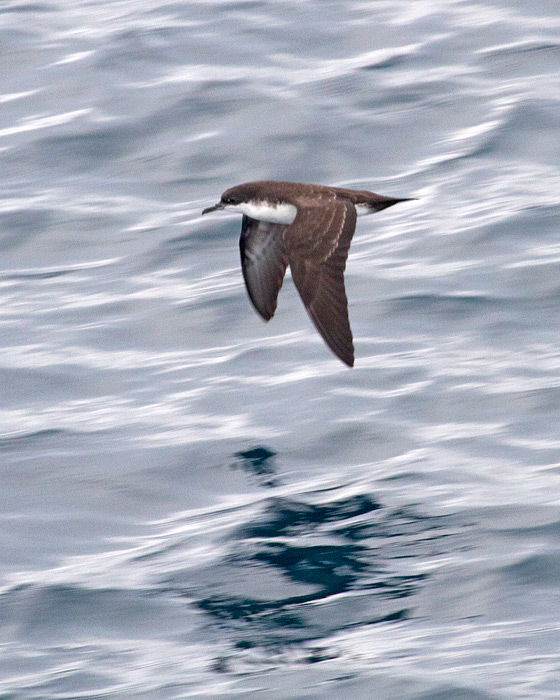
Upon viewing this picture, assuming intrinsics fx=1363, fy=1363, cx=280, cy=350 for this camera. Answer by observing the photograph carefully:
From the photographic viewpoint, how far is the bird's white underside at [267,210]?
7.62 m

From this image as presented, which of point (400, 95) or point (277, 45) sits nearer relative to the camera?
point (400, 95)

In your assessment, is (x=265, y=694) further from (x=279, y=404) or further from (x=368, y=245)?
(x=368, y=245)

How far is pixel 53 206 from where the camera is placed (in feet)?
32.4

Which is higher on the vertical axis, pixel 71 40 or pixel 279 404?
pixel 71 40

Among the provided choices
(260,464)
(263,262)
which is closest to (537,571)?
(260,464)

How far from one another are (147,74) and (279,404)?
539 cm

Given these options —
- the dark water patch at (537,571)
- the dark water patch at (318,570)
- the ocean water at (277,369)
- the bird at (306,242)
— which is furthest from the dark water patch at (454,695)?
the bird at (306,242)

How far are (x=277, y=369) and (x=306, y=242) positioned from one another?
3.32 ft

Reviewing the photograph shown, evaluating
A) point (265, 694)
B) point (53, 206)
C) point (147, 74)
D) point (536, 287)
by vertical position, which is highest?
point (147, 74)

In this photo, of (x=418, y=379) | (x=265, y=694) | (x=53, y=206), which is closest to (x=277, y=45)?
(x=53, y=206)

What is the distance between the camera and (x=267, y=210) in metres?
7.68

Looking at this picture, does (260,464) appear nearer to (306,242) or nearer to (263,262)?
(306,242)

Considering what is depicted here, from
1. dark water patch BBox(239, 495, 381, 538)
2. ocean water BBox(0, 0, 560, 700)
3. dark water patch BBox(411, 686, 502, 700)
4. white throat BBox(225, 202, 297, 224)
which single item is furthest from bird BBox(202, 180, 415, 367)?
dark water patch BBox(411, 686, 502, 700)

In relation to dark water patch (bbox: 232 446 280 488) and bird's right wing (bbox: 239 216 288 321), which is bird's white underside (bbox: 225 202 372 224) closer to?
bird's right wing (bbox: 239 216 288 321)
